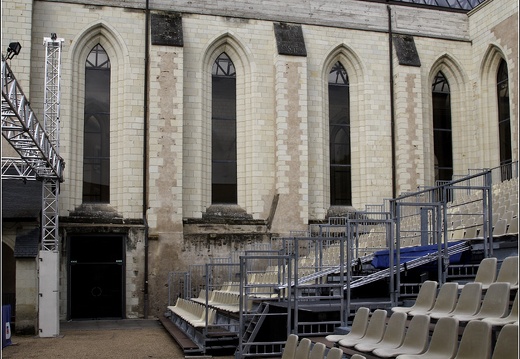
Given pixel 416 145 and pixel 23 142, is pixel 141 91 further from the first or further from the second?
pixel 416 145

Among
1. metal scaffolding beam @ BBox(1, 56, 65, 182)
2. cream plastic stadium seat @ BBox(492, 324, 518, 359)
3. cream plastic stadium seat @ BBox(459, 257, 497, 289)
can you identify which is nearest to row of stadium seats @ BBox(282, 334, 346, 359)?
cream plastic stadium seat @ BBox(492, 324, 518, 359)

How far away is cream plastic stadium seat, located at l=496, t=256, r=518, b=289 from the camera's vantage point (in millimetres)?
8500

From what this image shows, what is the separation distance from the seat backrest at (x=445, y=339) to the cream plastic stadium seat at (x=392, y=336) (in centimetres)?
85

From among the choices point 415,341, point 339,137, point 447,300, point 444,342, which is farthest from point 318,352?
point 339,137

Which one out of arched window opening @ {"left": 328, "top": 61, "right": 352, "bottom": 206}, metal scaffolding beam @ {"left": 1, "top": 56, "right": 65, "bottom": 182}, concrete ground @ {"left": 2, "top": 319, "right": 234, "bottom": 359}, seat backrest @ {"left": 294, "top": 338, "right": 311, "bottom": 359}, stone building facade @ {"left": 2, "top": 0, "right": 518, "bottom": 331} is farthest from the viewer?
arched window opening @ {"left": 328, "top": 61, "right": 352, "bottom": 206}

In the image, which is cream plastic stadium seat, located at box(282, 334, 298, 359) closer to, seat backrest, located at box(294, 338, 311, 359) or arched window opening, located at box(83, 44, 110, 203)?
seat backrest, located at box(294, 338, 311, 359)

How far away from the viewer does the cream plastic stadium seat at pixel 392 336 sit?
7891mm

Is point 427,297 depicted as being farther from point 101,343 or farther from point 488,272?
point 101,343

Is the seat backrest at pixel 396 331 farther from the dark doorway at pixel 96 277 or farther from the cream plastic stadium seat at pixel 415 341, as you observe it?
the dark doorway at pixel 96 277

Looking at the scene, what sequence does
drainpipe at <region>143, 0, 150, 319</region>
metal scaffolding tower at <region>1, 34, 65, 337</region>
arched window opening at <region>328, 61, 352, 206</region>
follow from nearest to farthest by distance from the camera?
metal scaffolding tower at <region>1, 34, 65, 337</region> → drainpipe at <region>143, 0, 150, 319</region> → arched window opening at <region>328, 61, 352, 206</region>

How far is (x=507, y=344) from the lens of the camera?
5.89 meters

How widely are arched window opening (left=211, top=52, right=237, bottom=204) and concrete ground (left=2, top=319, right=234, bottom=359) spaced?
562cm

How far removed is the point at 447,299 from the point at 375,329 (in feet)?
3.04

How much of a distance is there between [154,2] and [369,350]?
18.8 meters
